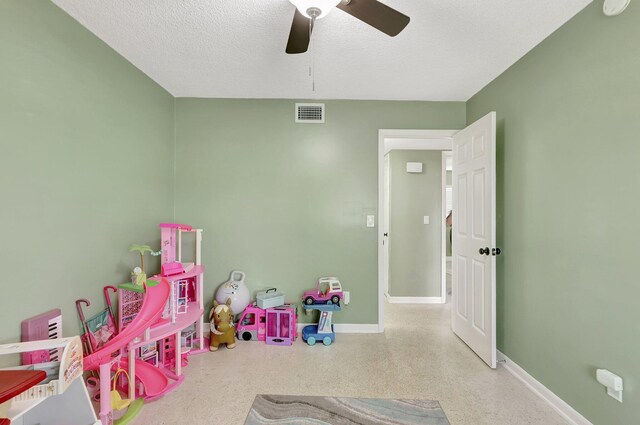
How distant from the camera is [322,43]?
200 centimetres

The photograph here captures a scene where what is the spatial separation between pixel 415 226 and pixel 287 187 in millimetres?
2186

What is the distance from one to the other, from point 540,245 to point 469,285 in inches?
31.5

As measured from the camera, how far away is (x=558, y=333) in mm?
1845

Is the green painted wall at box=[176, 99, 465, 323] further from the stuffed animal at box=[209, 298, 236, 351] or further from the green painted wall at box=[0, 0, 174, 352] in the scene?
the green painted wall at box=[0, 0, 174, 352]

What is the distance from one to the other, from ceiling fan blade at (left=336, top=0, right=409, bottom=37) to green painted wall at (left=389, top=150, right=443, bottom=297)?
2.90 metres

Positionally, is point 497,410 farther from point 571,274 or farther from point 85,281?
point 85,281

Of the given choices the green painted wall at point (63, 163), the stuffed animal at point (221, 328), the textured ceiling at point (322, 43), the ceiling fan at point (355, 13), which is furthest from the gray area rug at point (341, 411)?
the textured ceiling at point (322, 43)

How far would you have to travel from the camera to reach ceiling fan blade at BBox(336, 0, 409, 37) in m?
1.32

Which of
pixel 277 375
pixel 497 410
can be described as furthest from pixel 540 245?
pixel 277 375

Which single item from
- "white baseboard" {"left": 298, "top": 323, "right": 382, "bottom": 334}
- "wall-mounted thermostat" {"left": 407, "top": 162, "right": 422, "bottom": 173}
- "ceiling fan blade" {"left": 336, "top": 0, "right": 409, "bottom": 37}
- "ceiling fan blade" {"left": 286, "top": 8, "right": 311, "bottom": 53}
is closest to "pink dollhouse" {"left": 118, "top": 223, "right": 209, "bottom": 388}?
"white baseboard" {"left": 298, "top": 323, "right": 382, "bottom": 334}

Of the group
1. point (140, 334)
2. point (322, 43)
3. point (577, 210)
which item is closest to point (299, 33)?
point (322, 43)

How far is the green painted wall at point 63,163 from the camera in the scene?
146 cm

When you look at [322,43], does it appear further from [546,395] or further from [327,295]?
[546,395]

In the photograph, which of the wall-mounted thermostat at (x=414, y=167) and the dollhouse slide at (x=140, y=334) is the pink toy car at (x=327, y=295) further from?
the wall-mounted thermostat at (x=414, y=167)
